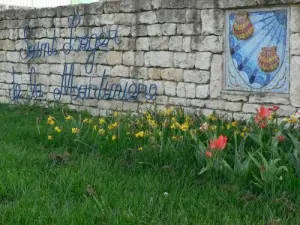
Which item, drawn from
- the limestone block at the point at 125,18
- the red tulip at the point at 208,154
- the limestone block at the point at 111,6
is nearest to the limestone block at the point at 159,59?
the limestone block at the point at 125,18

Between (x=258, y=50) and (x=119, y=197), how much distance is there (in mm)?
3153

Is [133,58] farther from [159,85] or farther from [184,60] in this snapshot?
[184,60]

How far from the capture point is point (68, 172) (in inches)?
160

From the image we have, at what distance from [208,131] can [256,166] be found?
951 mm

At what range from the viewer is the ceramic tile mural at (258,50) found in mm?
5742

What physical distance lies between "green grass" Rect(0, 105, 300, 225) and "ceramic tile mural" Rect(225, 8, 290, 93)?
2.21 metres

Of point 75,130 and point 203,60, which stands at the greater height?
point 203,60

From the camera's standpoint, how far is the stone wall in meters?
6.16

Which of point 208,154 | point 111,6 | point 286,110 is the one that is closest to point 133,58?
point 111,6

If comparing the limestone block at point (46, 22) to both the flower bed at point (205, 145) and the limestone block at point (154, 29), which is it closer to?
the limestone block at point (154, 29)

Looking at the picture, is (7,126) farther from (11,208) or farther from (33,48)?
(11,208)

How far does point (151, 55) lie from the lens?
709 cm

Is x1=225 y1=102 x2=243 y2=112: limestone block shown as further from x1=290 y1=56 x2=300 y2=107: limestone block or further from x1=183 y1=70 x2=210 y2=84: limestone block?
x1=290 y1=56 x2=300 y2=107: limestone block

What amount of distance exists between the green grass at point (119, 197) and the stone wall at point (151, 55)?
2.19 m
